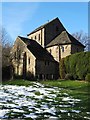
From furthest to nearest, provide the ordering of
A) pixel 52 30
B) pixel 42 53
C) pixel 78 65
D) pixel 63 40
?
1. pixel 52 30
2. pixel 63 40
3. pixel 42 53
4. pixel 78 65

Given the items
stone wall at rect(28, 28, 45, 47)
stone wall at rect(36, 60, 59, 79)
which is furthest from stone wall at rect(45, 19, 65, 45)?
stone wall at rect(36, 60, 59, 79)

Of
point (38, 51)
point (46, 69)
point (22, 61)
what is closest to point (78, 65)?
point (46, 69)

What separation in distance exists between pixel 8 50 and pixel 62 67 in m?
17.0

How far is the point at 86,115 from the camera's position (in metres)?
10.9

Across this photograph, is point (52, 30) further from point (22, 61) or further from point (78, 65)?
point (78, 65)

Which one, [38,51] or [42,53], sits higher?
[38,51]

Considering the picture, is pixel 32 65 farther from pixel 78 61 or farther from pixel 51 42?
pixel 78 61

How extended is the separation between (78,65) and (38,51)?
17071mm

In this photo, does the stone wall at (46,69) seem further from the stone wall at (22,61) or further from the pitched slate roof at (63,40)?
the pitched slate roof at (63,40)

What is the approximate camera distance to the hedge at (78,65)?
34.5 m

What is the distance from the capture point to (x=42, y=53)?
51812mm

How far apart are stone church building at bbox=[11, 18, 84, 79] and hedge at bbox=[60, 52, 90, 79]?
10532mm

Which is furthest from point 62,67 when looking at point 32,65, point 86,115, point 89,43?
point 89,43

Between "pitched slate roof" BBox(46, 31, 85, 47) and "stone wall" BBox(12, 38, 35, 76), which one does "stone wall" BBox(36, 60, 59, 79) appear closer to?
"stone wall" BBox(12, 38, 35, 76)
